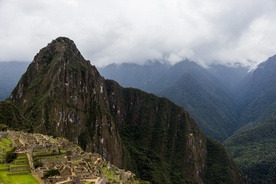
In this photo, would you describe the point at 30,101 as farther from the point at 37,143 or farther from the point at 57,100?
the point at 37,143

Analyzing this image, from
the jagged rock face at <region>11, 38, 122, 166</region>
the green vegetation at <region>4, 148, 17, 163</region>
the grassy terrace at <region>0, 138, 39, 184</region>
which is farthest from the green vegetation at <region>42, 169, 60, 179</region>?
the jagged rock face at <region>11, 38, 122, 166</region>

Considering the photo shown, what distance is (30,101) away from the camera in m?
184

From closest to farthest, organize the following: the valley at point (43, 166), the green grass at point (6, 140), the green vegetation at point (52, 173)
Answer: the valley at point (43, 166), the green vegetation at point (52, 173), the green grass at point (6, 140)

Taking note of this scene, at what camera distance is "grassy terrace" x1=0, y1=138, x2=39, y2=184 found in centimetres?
4978

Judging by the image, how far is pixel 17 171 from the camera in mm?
54688

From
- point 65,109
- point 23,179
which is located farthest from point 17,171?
point 65,109

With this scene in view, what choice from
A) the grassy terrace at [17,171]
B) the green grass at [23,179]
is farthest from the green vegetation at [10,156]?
the green grass at [23,179]

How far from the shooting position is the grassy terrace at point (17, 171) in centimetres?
4978

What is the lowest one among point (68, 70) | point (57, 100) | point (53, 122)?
point (53, 122)

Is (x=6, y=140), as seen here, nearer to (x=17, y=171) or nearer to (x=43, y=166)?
(x=17, y=171)

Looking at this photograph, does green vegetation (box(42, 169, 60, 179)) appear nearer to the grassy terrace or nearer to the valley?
the valley

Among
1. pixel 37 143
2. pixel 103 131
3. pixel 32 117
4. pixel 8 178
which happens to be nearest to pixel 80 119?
pixel 103 131

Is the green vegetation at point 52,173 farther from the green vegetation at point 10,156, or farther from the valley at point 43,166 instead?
the green vegetation at point 10,156

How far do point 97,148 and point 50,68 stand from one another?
49.9m
